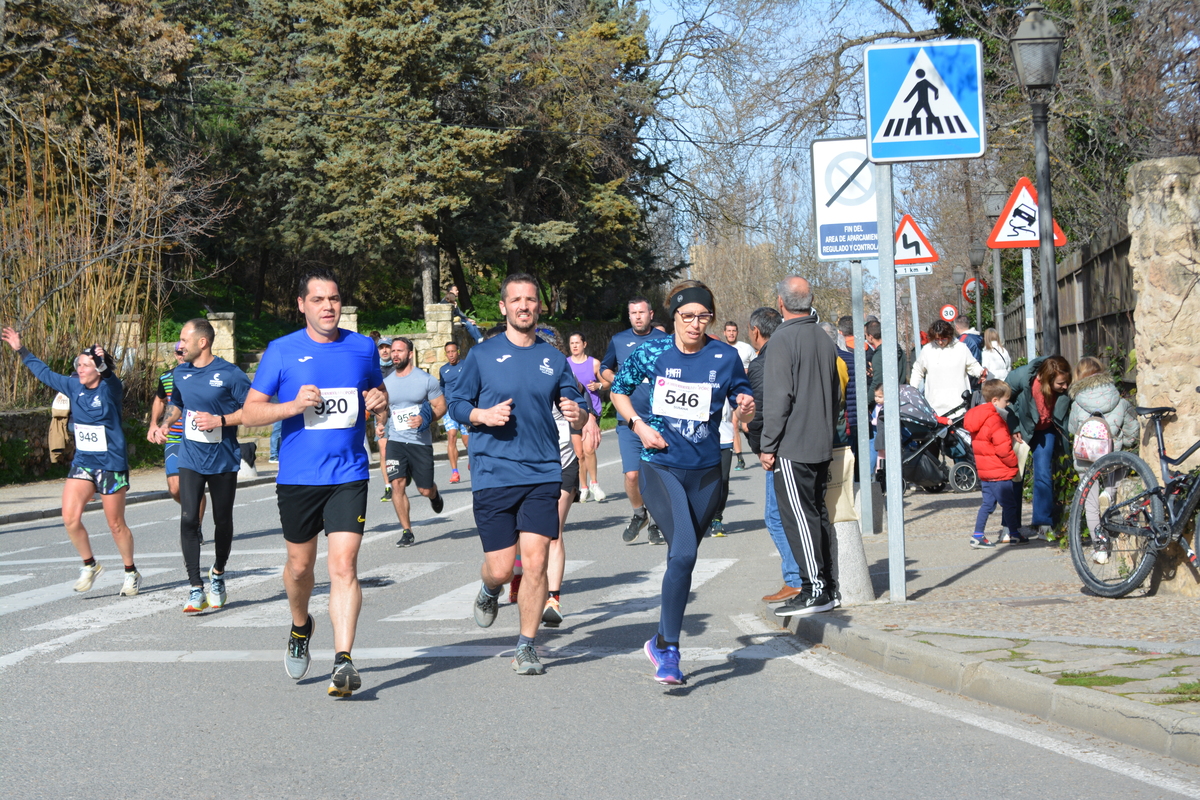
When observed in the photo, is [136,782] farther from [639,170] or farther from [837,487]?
[639,170]

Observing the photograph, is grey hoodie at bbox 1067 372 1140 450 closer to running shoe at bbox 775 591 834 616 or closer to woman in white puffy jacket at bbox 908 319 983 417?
running shoe at bbox 775 591 834 616

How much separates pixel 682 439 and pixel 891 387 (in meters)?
1.94

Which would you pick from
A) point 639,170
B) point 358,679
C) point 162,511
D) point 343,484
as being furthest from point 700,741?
point 639,170

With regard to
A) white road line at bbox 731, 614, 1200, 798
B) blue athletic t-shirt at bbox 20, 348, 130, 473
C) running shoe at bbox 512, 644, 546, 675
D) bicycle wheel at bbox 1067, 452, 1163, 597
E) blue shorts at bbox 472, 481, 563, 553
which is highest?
blue athletic t-shirt at bbox 20, 348, 130, 473

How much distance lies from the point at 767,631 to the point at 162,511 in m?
11.8

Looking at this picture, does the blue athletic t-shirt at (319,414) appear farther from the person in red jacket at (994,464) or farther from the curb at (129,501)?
the curb at (129,501)

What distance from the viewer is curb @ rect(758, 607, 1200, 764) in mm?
4969

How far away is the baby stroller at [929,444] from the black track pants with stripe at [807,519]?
23.3ft

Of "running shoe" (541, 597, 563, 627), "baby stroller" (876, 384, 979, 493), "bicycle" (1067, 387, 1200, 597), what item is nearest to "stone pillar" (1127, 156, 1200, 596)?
"bicycle" (1067, 387, 1200, 597)

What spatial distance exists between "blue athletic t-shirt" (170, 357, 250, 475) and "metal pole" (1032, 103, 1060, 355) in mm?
7144

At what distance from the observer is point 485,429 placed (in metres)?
6.77

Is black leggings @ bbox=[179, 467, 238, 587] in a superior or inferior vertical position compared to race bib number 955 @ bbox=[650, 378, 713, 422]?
inferior

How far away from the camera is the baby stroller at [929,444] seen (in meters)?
14.8

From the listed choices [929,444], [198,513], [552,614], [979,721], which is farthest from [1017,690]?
[929,444]
